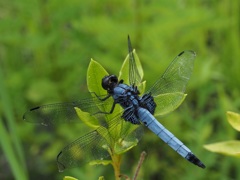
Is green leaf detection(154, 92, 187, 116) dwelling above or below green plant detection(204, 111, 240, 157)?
above

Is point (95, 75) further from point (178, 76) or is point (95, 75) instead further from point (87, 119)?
point (178, 76)

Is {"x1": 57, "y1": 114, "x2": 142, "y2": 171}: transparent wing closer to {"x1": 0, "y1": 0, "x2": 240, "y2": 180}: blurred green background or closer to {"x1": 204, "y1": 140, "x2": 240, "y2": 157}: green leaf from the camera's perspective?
{"x1": 204, "y1": 140, "x2": 240, "y2": 157}: green leaf

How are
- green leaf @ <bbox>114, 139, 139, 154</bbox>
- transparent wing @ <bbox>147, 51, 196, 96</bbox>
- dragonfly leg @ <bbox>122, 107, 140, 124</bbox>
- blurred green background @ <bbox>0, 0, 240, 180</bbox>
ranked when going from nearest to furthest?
green leaf @ <bbox>114, 139, 139, 154</bbox>, dragonfly leg @ <bbox>122, 107, 140, 124</bbox>, transparent wing @ <bbox>147, 51, 196, 96</bbox>, blurred green background @ <bbox>0, 0, 240, 180</bbox>

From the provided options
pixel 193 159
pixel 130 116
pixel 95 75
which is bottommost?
pixel 193 159

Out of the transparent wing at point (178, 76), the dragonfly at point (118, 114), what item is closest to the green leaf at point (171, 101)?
the dragonfly at point (118, 114)

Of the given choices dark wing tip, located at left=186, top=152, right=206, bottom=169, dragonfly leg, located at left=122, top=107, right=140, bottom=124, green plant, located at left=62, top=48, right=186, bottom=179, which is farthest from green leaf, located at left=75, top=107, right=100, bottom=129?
dark wing tip, located at left=186, top=152, right=206, bottom=169

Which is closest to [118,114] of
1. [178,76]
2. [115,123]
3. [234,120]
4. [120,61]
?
[115,123]

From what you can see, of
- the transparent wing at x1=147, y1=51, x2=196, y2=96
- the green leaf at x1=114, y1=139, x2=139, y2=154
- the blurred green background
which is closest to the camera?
the green leaf at x1=114, y1=139, x2=139, y2=154
